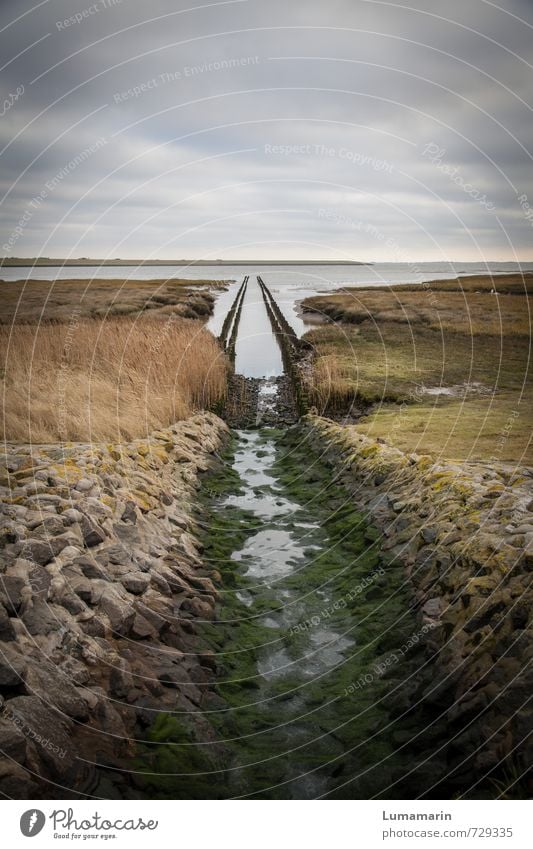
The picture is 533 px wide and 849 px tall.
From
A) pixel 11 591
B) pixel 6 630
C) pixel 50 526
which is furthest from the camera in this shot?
pixel 50 526

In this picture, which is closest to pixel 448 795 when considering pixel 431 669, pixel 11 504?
pixel 431 669

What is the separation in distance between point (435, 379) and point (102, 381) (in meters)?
12.5

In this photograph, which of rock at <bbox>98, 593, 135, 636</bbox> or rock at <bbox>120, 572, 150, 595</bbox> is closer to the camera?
rock at <bbox>98, 593, 135, 636</bbox>

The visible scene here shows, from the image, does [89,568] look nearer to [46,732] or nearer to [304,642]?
[46,732]

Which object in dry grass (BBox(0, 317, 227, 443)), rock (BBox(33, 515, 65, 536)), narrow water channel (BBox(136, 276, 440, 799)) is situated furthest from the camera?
dry grass (BBox(0, 317, 227, 443))

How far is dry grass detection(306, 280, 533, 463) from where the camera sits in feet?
39.8

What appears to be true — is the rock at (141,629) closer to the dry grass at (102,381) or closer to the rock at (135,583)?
the rock at (135,583)

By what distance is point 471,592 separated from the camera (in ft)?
19.5

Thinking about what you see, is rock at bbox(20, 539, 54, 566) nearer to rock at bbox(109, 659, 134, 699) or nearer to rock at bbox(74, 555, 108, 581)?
rock at bbox(74, 555, 108, 581)

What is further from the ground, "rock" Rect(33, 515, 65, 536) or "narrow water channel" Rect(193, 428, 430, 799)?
"rock" Rect(33, 515, 65, 536)

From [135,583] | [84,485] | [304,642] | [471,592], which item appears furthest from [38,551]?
[471,592]

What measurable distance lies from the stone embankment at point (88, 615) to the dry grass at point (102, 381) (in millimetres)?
1323

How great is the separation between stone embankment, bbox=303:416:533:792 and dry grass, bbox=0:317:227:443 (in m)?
5.81

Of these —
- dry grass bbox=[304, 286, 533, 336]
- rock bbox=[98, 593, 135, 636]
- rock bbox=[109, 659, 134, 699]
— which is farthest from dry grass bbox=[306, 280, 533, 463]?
rock bbox=[109, 659, 134, 699]
